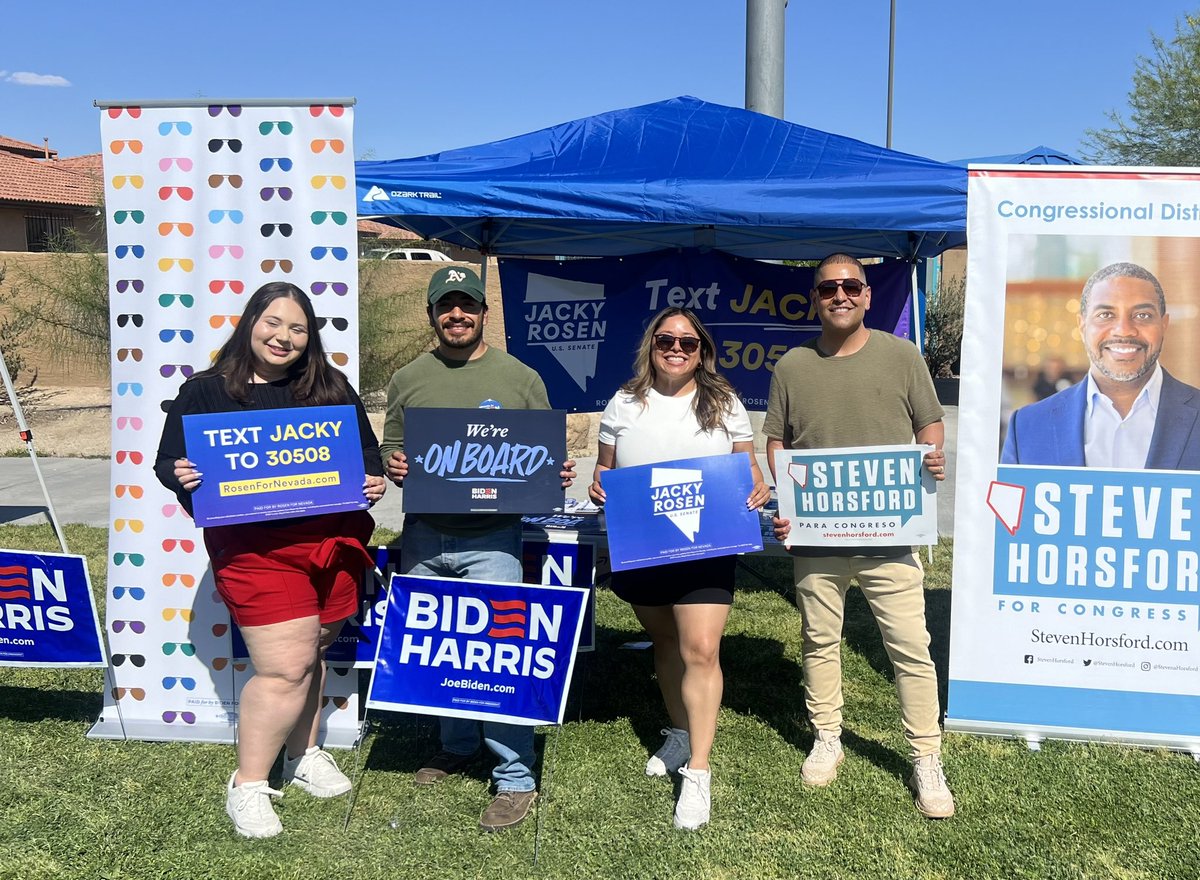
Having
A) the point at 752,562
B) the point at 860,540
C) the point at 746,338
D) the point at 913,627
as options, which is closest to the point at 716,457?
the point at 860,540

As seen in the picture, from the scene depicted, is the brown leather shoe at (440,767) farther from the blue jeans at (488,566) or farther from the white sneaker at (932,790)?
the white sneaker at (932,790)

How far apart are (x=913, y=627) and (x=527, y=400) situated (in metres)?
1.58

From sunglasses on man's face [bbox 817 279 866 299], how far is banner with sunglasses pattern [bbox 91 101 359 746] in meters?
1.74

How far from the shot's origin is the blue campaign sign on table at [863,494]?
3.25 meters

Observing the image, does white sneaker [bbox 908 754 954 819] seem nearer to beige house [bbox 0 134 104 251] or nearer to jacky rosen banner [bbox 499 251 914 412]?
jacky rosen banner [bbox 499 251 914 412]

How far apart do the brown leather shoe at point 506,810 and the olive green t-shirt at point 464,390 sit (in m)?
0.93

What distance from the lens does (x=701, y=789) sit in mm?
3205

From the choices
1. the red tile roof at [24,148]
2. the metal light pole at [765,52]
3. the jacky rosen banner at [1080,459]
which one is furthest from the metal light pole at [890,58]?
the red tile roof at [24,148]

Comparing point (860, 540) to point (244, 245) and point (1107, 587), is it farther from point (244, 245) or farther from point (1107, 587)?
point (244, 245)

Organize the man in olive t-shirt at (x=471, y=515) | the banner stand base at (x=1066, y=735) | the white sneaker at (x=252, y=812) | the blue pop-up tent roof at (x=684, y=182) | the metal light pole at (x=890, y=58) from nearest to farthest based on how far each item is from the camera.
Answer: the white sneaker at (x=252, y=812) → the man in olive t-shirt at (x=471, y=515) → the banner stand base at (x=1066, y=735) → the blue pop-up tent roof at (x=684, y=182) → the metal light pole at (x=890, y=58)

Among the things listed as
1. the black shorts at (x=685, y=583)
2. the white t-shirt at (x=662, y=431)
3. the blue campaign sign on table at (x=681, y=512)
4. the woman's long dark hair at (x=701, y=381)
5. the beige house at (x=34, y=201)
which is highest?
the beige house at (x=34, y=201)

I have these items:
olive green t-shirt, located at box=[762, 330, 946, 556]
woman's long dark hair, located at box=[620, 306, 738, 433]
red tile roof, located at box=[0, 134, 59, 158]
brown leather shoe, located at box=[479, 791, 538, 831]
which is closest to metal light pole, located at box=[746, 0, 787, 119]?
olive green t-shirt, located at box=[762, 330, 946, 556]

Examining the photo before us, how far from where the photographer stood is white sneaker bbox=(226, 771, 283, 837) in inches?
122

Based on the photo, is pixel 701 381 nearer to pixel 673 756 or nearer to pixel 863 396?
pixel 863 396
